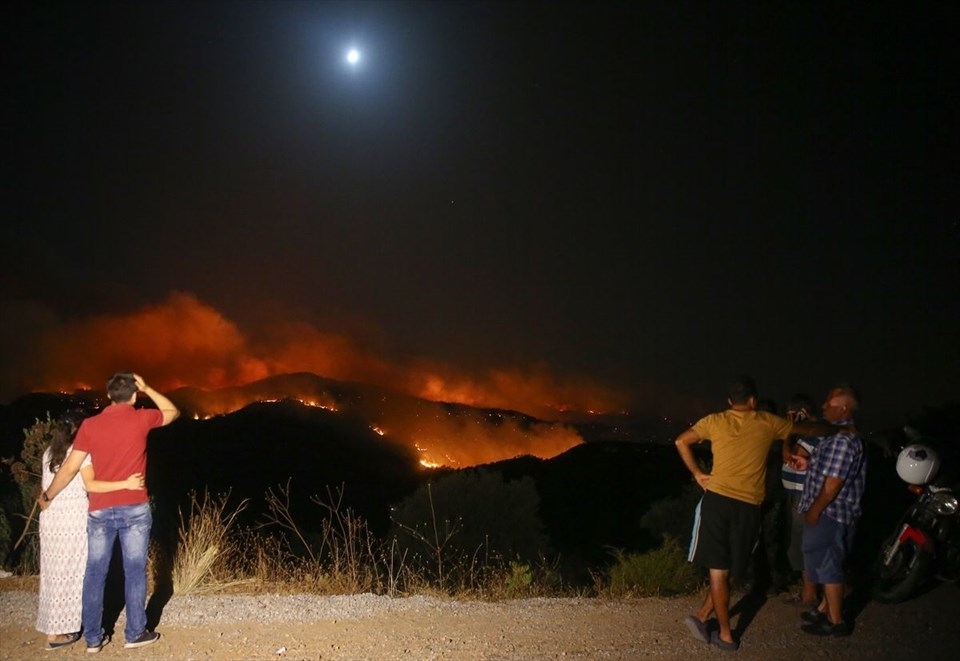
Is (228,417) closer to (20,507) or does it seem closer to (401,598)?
(20,507)

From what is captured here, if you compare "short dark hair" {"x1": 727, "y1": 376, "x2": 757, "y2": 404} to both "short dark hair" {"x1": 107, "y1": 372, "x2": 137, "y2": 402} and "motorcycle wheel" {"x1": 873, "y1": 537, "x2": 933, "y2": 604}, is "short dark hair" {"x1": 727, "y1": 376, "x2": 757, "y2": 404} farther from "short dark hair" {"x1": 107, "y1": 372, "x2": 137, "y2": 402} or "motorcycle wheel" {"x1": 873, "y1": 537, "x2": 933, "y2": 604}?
"short dark hair" {"x1": 107, "y1": 372, "x2": 137, "y2": 402}

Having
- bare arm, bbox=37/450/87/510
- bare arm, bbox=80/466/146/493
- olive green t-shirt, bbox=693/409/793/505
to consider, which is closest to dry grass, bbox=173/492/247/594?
bare arm, bbox=37/450/87/510

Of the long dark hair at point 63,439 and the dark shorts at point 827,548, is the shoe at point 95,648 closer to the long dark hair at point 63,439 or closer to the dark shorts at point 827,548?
the long dark hair at point 63,439

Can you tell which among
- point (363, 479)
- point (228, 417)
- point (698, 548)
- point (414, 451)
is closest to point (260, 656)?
point (698, 548)

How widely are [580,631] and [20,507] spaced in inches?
318

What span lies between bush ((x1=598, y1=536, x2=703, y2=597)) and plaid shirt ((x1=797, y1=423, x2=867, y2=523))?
2.51 meters

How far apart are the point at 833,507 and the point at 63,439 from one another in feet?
21.9

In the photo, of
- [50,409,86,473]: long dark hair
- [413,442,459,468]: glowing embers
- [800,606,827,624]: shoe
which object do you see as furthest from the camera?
[413,442,459,468]: glowing embers

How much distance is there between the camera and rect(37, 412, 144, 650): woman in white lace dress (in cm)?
588

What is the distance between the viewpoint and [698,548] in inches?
254

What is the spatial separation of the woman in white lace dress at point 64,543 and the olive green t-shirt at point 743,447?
4.78m

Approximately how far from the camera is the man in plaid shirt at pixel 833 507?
6652mm

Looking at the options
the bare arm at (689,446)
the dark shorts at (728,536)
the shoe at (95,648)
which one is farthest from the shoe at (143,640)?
the bare arm at (689,446)

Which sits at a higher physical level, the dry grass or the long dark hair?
the long dark hair
